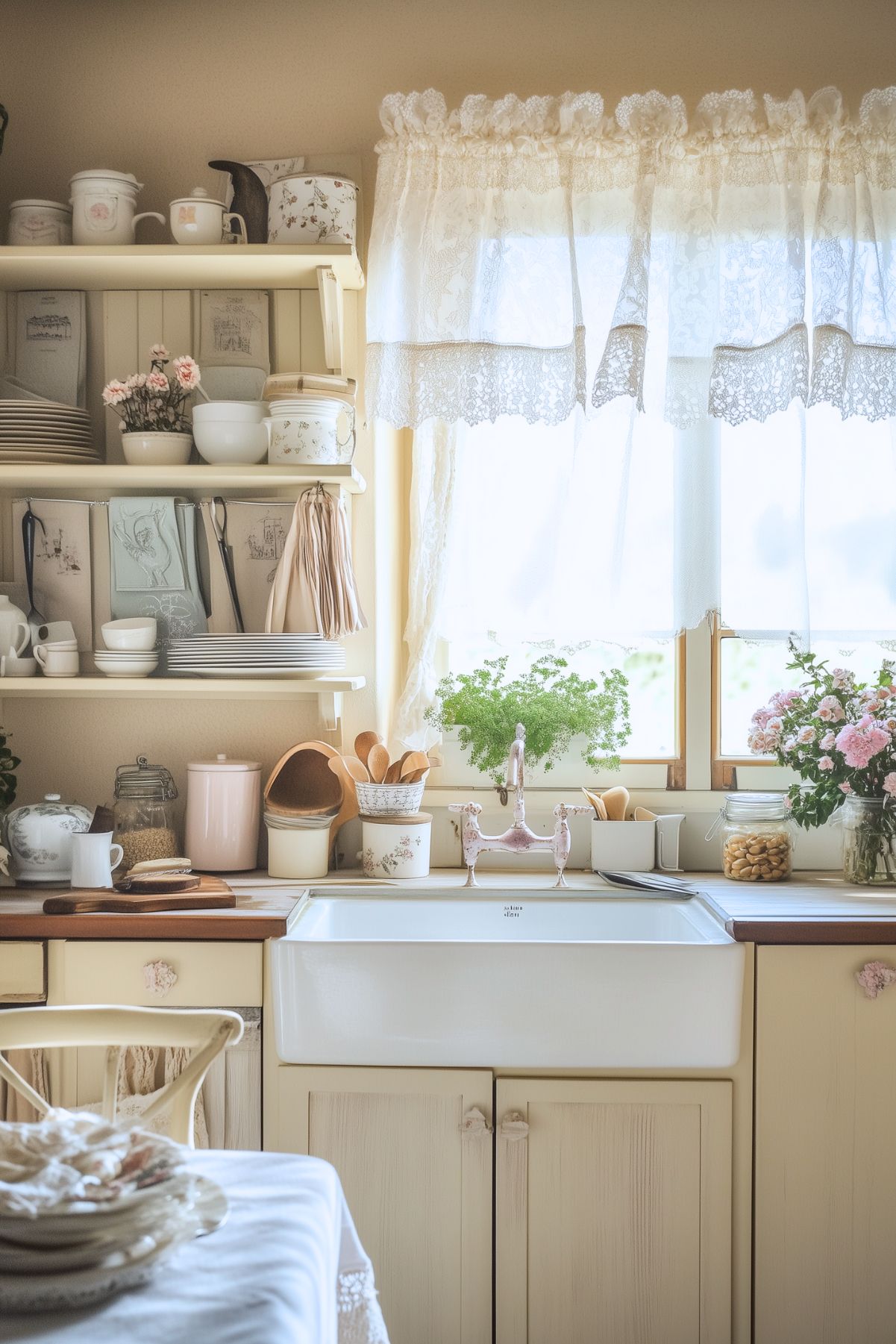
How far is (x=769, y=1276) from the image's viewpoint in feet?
6.62

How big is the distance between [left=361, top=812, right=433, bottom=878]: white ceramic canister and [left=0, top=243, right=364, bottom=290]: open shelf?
1135mm

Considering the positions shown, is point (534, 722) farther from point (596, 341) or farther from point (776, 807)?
point (596, 341)

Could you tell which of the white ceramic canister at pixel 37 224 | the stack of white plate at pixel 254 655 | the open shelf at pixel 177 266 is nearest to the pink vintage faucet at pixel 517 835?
the stack of white plate at pixel 254 655

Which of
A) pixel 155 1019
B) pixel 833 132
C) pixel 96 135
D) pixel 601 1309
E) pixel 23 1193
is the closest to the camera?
pixel 23 1193

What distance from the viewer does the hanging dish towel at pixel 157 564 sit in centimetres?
256

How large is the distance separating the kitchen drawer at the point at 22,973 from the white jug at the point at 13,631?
672 mm

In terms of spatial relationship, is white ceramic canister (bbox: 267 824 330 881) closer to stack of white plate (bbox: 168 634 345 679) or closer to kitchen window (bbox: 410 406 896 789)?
stack of white plate (bbox: 168 634 345 679)

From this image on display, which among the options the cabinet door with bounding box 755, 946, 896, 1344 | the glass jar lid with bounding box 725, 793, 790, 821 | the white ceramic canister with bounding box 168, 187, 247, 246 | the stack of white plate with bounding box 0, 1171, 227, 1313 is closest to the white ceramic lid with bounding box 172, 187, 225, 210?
the white ceramic canister with bounding box 168, 187, 247, 246

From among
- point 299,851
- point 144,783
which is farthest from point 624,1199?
point 144,783

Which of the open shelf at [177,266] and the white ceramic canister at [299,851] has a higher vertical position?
the open shelf at [177,266]

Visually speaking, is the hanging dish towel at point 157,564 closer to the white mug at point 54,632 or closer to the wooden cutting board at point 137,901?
the white mug at point 54,632

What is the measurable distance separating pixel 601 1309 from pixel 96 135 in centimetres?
256

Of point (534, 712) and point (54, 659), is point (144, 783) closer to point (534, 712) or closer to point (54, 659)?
point (54, 659)

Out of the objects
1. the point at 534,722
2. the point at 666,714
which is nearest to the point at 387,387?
the point at 534,722
